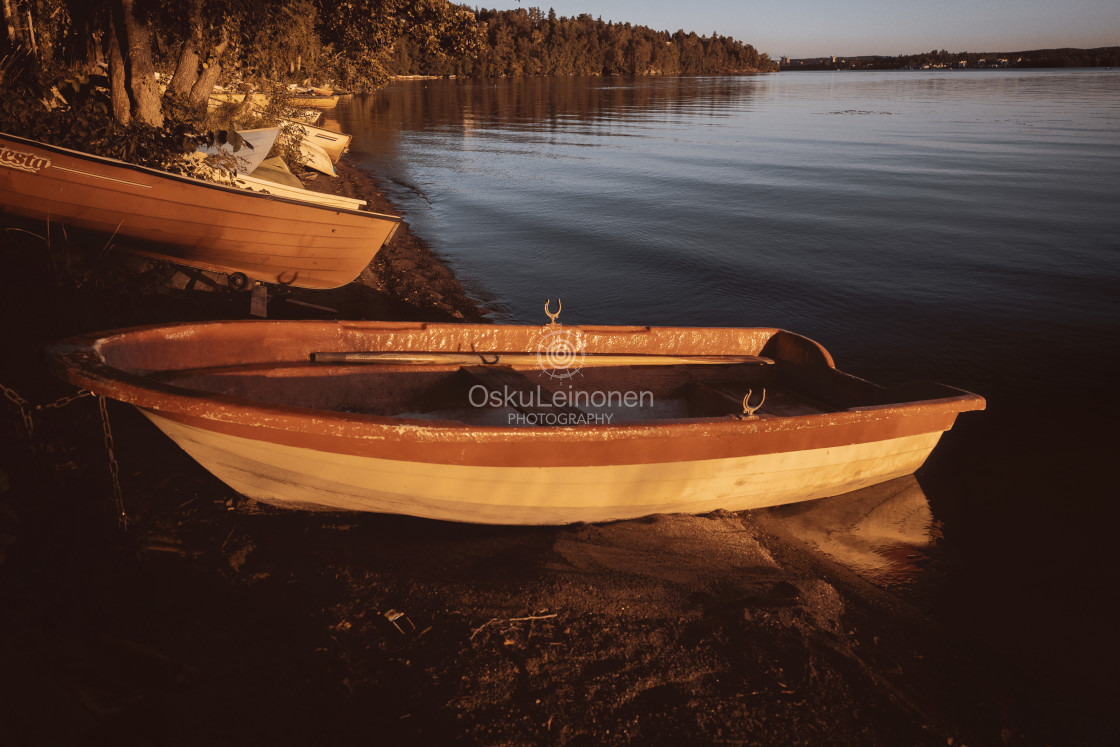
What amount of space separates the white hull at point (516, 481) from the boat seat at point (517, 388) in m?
0.87

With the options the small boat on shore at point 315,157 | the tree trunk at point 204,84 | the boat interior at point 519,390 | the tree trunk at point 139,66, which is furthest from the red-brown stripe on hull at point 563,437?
the small boat on shore at point 315,157

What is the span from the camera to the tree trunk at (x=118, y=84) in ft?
27.5

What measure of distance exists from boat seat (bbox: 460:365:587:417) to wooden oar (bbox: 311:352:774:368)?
18 cm

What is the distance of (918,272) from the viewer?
13703 mm

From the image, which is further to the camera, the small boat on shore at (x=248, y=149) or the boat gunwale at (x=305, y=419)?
the small boat on shore at (x=248, y=149)

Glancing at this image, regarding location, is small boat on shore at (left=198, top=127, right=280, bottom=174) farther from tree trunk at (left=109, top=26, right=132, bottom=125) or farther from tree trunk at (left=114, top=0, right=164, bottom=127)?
tree trunk at (left=109, top=26, right=132, bottom=125)

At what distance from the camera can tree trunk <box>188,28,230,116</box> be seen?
10094 millimetres

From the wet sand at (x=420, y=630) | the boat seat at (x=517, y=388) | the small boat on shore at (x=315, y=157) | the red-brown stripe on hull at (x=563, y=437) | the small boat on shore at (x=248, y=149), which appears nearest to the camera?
the wet sand at (x=420, y=630)

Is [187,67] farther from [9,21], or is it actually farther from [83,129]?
[9,21]

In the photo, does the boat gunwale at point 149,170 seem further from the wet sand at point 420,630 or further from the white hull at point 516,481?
the white hull at point 516,481

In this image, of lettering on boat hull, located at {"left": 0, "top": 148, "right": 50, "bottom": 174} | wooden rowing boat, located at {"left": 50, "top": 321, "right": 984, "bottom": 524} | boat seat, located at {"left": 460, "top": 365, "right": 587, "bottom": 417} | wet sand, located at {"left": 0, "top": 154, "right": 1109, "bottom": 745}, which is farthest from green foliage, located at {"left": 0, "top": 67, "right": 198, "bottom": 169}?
boat seat, located at {"left": 460, "top": 365, "right": 587, "bottom": 417}

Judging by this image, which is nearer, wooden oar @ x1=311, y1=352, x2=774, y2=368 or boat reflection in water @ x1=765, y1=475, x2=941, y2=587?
boat reflection in water @ x1=765, y1=475, x2=941, y2=587

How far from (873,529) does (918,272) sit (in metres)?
10.3
